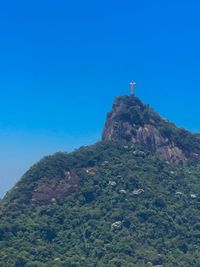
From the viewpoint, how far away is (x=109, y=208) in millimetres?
154625

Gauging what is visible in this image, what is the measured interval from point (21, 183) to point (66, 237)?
22730 millimetres

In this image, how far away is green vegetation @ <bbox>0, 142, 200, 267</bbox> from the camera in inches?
5207

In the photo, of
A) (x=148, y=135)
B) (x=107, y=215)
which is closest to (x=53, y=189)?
(x=107, y=215)

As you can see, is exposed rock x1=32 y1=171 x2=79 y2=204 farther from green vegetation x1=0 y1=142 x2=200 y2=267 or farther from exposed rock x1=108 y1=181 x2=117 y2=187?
exposed rock x1=108 y1=181 x2=117 y2=187

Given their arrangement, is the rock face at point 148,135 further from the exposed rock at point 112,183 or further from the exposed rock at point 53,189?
the exposed rock at point 53,189

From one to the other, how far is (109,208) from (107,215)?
9.89ft

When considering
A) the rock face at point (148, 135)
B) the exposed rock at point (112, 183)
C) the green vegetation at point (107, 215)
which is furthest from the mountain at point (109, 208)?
the rock face at point (148, 135)

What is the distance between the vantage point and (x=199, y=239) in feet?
483

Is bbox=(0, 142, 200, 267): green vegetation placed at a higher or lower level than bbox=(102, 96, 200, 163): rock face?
lower

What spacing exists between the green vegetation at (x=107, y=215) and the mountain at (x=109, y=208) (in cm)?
22

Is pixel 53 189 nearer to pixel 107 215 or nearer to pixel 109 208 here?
→ pixel 109 208

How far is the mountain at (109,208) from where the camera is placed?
133 meters

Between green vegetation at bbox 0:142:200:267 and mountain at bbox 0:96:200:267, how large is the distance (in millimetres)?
216

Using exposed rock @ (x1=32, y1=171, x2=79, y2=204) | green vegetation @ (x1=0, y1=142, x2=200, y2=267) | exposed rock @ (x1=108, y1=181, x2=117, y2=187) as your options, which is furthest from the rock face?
exposed rock @ (x1=32, y1=171, x2=79, y2=204)
